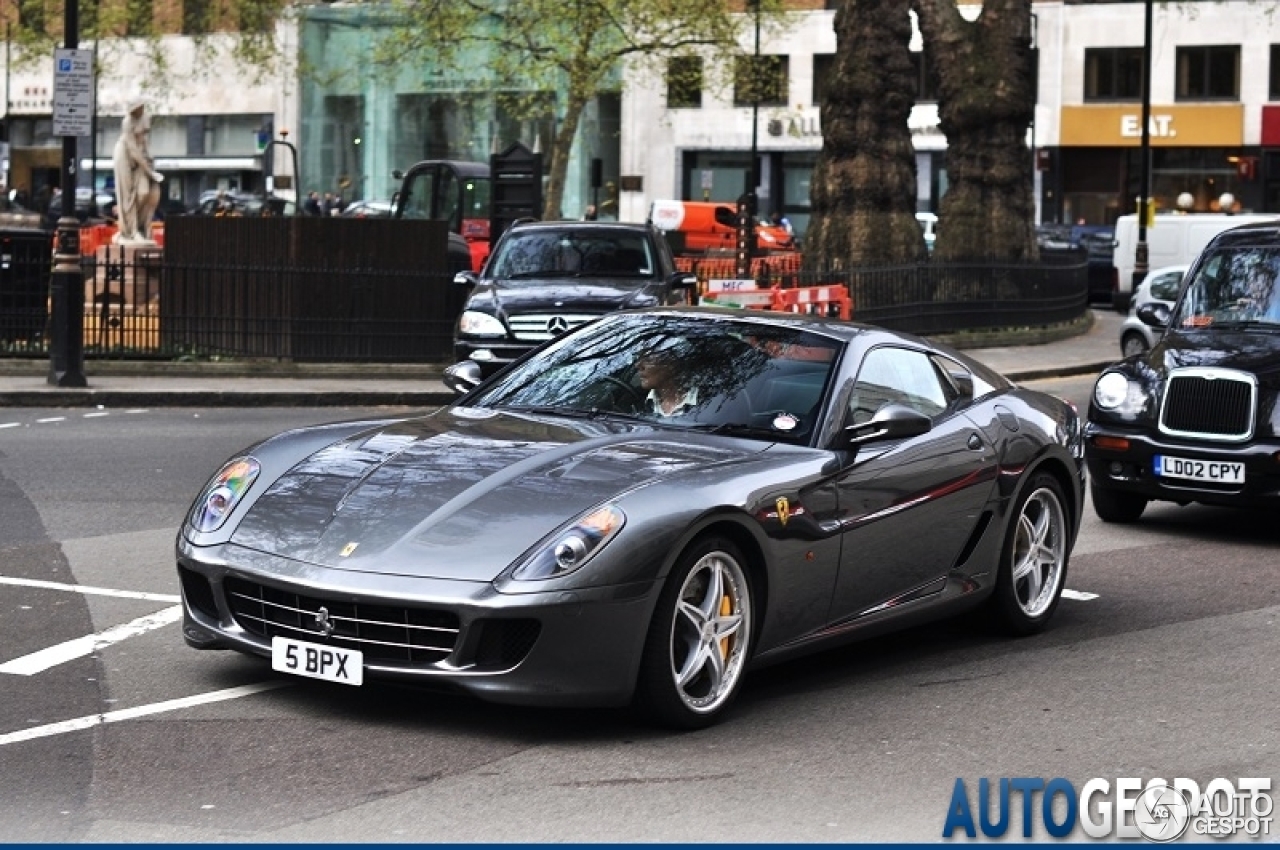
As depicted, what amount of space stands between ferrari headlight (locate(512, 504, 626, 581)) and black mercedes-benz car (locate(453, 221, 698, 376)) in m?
12.5

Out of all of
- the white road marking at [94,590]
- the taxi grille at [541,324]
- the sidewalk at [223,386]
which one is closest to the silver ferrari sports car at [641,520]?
the white road marking at [94,590]

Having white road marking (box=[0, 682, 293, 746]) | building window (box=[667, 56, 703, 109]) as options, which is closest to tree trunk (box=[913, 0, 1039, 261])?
building window (box=[667, 56, 703, 109])

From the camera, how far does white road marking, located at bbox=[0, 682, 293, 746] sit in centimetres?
678

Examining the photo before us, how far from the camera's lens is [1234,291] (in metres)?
13.3

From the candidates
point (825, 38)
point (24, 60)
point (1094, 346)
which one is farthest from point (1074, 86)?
point (1094, 346)

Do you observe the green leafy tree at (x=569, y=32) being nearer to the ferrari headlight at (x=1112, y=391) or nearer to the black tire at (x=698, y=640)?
the ferrari headlight at (x=1112, y=391)

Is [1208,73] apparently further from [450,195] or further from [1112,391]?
[1112,391]

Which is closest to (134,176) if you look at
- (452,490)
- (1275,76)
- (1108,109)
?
(452,490)

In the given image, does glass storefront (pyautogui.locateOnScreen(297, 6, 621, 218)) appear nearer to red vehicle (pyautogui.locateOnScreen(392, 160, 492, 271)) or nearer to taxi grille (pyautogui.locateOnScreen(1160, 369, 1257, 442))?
red vehicle (pyautogui.locateOnScreen(392, 160, 492, 271))

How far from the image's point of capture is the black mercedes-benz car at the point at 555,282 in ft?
65.3

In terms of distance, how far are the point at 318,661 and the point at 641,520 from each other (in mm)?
1117

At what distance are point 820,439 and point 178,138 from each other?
74.8 m

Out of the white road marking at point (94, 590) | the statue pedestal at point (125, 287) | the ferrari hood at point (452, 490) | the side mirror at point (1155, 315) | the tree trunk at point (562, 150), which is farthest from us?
the tree trunk at point (562, 150)

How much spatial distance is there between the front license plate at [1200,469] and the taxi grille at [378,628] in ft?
22.1
